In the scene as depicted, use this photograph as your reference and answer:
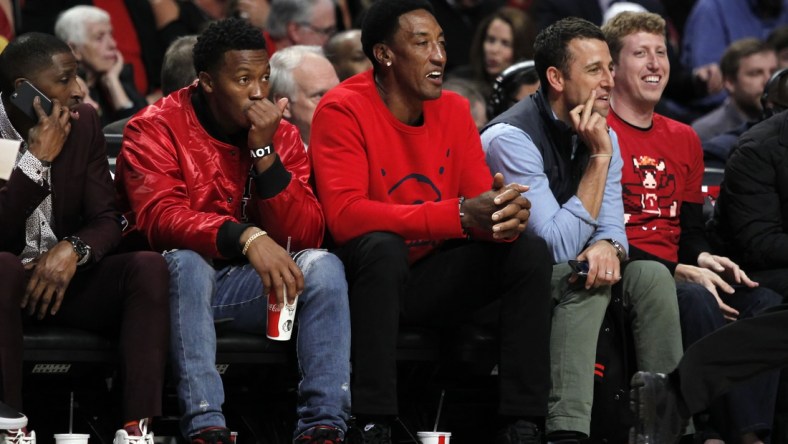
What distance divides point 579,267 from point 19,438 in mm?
2108

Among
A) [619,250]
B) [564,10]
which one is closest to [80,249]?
[619,250]

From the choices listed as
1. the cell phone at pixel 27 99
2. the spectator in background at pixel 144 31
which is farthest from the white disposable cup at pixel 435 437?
the spectator in background at pixel 144 31

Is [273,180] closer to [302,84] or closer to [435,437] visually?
[435,437]

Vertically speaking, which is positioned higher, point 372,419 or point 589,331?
point 589,331

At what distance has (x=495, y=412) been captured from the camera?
5.49 metres

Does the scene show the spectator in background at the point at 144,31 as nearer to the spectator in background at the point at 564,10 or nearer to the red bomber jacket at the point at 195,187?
the spectator in background at the point at 564,10

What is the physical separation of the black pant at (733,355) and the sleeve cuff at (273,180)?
1.52 metres

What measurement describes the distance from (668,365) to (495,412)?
712 millimetres

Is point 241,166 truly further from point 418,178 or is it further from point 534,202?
point 534,202

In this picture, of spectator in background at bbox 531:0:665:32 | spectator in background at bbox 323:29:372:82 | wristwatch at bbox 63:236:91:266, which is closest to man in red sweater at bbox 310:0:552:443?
wristwatch at bbox 63:236:91:266

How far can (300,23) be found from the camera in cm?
802

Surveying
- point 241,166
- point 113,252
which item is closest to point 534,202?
point 241,166

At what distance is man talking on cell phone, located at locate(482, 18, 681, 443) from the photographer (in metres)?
5.06

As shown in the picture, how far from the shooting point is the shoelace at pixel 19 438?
4289 millimetres
